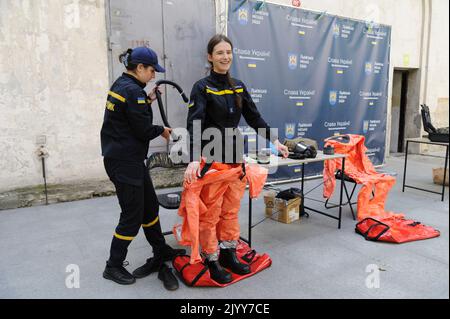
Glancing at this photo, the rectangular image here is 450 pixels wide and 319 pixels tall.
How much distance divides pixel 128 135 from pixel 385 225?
7.29 feet

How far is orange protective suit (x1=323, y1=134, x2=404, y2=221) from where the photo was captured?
11.5 ft

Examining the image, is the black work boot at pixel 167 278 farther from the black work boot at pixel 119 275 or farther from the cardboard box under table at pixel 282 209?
the cardboard box under table at pixel 282 209

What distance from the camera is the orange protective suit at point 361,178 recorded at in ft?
11.5

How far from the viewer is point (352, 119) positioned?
5.75 m

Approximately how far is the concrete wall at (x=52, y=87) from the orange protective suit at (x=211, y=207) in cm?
237

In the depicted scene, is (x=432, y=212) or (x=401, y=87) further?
(x=401, y=87)

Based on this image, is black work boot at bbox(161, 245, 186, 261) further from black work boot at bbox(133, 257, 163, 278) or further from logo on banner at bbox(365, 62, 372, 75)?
logo on banner at bbox(365, 62, 372, 75)

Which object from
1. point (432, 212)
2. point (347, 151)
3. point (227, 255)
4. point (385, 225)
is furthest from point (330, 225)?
point (227, 255)

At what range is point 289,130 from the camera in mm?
5062

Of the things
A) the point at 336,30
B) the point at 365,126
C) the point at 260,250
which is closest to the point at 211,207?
the point at 260,250

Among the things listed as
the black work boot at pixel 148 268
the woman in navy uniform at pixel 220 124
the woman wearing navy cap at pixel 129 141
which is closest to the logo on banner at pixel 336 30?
the woman in navy uniform at pixel 220 124

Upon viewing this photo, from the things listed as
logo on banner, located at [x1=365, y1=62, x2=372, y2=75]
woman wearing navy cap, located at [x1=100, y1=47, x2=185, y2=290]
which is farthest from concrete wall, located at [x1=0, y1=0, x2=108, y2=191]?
logo on banner, located at [x1=365, y1=62, x2=372, y2=75]

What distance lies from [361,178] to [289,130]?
66.3 inches
